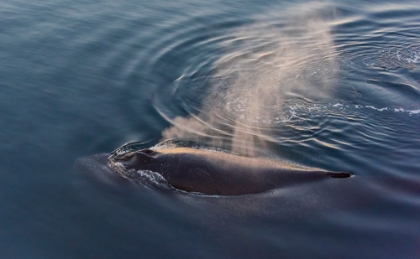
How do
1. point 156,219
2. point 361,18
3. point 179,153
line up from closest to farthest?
1. point 156,219
2. point 179,153
3. point 361,18

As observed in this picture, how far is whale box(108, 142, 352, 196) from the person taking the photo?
10242 mm

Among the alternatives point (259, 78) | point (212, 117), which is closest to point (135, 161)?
point (212, 117)

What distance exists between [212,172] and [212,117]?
11.2ft

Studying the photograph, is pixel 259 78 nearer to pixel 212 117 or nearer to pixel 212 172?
pixel 212 117

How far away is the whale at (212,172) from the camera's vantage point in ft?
33.6

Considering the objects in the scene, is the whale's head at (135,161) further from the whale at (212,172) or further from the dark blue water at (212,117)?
the dark blue water at (212,117)

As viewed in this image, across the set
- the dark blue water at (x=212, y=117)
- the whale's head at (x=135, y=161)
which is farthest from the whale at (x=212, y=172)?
the dark blue water at (x=212, y=117)

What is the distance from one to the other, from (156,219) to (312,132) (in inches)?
205

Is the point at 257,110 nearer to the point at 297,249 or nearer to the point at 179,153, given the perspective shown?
the point at 179,153

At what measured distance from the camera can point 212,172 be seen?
10320mm

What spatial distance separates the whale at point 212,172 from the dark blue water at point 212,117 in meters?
0.25

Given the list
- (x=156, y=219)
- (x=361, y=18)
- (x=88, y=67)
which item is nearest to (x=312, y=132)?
(x=156, y=219)

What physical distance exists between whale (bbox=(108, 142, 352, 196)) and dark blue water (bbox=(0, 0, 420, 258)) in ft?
0.82

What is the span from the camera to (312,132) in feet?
42.3
